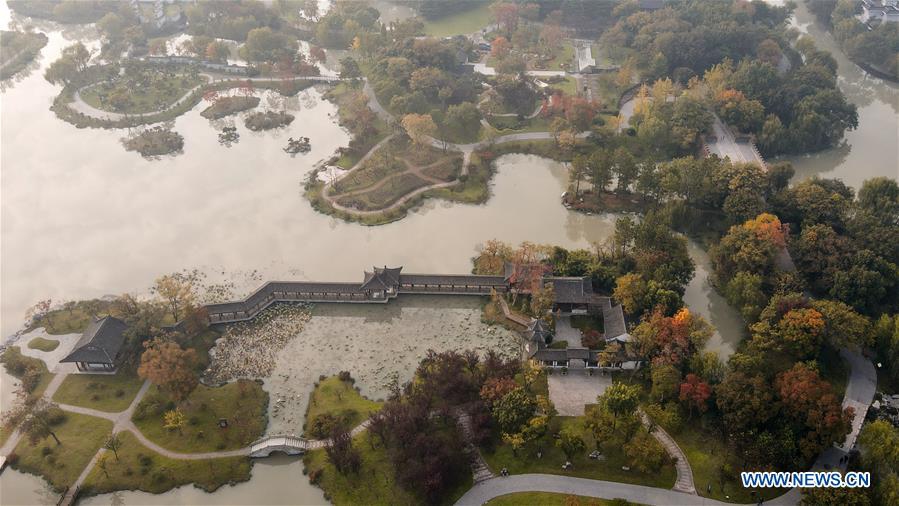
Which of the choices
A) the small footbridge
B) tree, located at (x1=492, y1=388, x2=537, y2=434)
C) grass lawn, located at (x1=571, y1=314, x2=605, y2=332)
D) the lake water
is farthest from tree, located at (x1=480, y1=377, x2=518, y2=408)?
the small footbridge

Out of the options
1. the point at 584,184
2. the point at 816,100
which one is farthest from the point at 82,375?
the point at 816,100

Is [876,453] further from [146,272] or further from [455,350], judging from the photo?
[146,272]

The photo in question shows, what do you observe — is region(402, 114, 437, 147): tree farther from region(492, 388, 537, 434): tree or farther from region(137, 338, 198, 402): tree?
region(492, 388, 537, 434): tree

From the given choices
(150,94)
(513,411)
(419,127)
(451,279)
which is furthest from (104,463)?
(150,94)

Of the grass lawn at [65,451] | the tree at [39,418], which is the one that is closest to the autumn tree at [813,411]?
the grass lawn at [65,451]

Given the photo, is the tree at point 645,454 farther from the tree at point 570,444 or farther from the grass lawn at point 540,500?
the tree at point 570,444

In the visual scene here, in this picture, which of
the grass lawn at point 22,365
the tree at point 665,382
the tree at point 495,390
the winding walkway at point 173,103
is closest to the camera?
the tree at point 495,390
